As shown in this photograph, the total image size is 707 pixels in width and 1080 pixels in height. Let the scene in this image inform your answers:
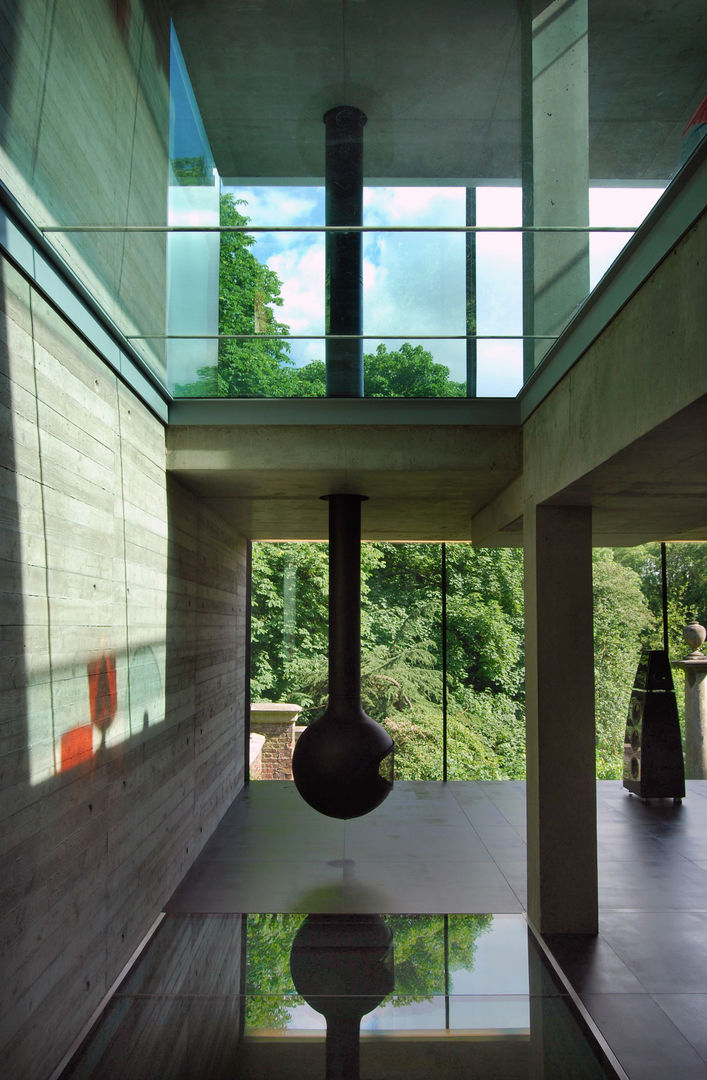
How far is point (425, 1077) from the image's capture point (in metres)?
3.27

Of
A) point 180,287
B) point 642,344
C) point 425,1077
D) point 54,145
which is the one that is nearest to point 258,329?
point 180,287

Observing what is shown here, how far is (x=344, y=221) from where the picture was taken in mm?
4836

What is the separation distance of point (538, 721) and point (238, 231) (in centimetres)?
336

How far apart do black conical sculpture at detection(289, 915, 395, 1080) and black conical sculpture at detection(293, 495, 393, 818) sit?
3.60ft

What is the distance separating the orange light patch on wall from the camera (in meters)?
3.33

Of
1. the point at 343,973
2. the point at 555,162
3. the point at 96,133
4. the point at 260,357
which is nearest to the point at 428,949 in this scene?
the point at 343,973

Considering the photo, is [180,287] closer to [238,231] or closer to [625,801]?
[238,231]

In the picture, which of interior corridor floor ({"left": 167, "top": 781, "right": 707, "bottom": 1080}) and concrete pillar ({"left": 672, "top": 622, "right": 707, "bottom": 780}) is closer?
interior corridor floor ({"left": 167, "top": 781, "right": 707, "bottom": 1080})

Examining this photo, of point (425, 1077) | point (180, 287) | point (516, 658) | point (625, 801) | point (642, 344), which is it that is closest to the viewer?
point (642, 344)

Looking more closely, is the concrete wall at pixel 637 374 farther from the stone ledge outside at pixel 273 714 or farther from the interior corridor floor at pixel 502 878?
the stone ledge outside at pixel 273 714

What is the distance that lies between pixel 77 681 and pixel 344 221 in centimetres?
305

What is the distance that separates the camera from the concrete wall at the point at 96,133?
2834mm

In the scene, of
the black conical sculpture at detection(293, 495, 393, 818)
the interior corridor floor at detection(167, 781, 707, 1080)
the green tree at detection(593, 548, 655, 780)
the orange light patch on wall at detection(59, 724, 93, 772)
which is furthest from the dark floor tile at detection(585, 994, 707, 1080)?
the green tree at detection(593, 548, 655, 780)

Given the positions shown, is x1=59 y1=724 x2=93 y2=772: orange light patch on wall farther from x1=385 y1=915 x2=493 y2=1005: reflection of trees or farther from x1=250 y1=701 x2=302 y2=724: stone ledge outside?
x1=250 y1=701 x2=302 y2=724: stone ledge outside
